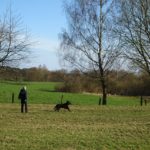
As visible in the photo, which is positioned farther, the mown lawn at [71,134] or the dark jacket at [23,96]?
the dark jacket at [23,96]

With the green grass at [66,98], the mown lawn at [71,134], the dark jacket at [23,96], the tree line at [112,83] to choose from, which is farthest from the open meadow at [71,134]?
the tree line at [112,83]

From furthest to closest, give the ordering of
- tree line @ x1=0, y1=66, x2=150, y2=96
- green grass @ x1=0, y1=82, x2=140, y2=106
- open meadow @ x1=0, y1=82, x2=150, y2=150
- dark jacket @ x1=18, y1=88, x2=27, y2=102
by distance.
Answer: green grass @ x1=0, y1=82, x2=140, y2=106 < tree line @ x1=0, y1=66, x2=150, y2=96 < dark jacket @ x1=18, y1=88, x2=27, y2=102 < open meadow @ x1=0, y1=82, x2=150, y2=150

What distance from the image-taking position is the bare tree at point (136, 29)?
103ft

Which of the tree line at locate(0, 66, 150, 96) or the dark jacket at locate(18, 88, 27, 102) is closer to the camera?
the dark jacket at locate(18, 88, 27, 102)

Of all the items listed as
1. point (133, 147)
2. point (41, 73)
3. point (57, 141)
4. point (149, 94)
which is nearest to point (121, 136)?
point (133, 147)

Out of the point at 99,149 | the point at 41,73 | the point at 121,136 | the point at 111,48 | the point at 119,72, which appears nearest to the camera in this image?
the point at 99,149

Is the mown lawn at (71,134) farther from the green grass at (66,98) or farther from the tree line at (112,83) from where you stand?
the tree line at (112,83)

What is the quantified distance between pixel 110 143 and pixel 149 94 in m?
48.8

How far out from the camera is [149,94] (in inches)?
2576

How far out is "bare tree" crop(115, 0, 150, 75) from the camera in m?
31.4

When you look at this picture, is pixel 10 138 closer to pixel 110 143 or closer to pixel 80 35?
pixel 110 143

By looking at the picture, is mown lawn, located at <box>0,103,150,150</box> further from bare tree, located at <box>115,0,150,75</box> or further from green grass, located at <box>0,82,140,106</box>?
green grass, located at <box>0,82,140,106</box>

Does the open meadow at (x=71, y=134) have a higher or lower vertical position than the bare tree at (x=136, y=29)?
lower

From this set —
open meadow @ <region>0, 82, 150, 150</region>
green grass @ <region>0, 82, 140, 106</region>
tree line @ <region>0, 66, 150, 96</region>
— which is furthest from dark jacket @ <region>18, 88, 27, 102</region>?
tree line @ <region>0, 66, 150, 96</region>
